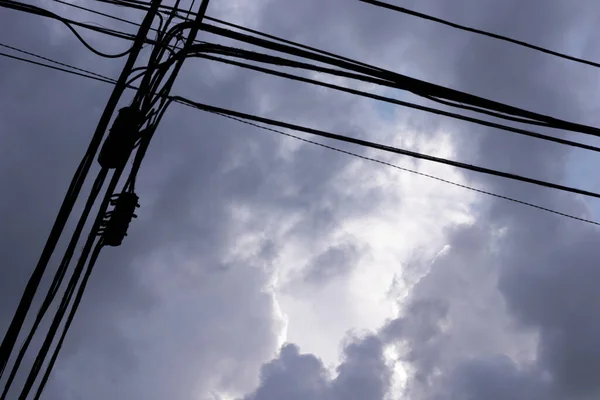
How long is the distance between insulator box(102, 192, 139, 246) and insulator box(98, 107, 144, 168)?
1.43ft

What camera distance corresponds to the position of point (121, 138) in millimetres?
5754

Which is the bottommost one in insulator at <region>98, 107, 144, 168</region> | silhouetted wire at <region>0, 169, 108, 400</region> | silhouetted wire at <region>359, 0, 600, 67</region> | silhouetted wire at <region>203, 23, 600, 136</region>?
silhouetted wire at <region>0, 169, 108, 400</region>

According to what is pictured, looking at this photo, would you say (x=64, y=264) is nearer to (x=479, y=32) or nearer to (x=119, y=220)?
(x=119, y=220)

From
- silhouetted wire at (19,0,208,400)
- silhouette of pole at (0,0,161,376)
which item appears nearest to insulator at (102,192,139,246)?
silhouetted wire at (19,0,208,400)

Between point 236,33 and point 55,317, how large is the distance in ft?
9.53

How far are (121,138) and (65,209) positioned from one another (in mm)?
1113

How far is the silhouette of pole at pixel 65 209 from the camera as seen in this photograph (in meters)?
4.63

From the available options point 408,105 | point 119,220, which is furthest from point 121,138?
point 408,105

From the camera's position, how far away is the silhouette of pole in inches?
182

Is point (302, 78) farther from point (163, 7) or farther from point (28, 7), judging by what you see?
point (28, 7)

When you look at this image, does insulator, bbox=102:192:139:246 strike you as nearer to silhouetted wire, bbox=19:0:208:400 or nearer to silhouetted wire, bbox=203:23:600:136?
silhouetted wire, bbox=19:0:208:400

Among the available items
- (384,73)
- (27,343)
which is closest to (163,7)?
(384,73)

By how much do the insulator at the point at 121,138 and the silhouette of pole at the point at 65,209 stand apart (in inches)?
18.8

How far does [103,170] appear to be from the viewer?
554cm
